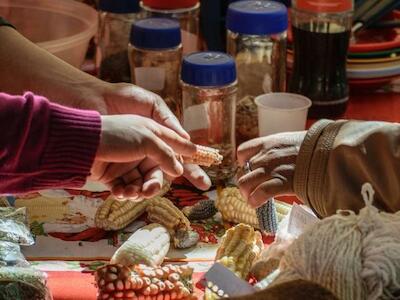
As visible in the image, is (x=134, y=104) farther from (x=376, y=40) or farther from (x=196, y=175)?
(x=376, y=40)

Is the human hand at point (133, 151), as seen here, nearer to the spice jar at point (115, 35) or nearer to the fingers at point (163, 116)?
the fingers at point (163, 116)

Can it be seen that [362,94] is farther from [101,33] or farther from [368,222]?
[368,222]

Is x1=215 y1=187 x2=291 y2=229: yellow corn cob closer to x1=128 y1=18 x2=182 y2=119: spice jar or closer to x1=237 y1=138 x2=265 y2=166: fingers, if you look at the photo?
x1=237 y1=138 x2=265 y2=166: fingers

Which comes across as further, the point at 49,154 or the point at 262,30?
the point at 262,30

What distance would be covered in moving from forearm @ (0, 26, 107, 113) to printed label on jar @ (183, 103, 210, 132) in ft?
0.79

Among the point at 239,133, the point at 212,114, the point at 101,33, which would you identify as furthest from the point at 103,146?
the point at 101,33

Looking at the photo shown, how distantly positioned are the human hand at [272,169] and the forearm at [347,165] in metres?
0.02

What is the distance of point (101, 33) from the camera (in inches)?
75.0

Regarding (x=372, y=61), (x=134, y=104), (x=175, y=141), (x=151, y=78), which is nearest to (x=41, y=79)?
(x=134, y=104)

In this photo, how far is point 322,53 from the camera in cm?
171

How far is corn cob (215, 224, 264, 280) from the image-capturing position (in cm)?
116

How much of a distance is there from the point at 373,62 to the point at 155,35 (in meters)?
0.49

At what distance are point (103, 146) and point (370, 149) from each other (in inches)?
13.0

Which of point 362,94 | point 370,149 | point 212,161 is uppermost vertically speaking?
point 370,149
